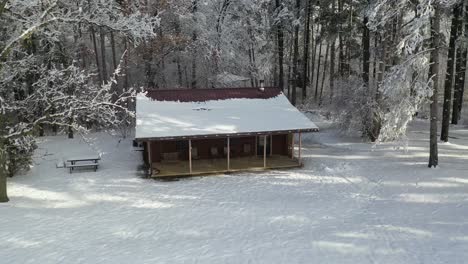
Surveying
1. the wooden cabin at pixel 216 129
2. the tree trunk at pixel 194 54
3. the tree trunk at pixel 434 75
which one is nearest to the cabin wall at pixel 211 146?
the wooden cabin at pixel 216 129

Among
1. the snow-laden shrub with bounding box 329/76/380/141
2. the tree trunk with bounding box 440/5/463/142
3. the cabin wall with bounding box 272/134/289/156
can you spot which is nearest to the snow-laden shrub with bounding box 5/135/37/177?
the cabin wall with bounding box 272/134/289/156

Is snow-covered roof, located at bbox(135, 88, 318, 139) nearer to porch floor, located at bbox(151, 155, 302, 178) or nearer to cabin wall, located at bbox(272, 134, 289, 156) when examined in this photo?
cabin wall, located at bbox(272, 134, 289, 156)

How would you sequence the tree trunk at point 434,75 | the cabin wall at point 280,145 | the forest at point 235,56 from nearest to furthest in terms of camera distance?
the forest at point 235,56
the tree trunk at point 434,75
the cabin wall at point 280,145

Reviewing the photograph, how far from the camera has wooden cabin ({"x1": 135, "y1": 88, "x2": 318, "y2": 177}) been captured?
17.4 meters

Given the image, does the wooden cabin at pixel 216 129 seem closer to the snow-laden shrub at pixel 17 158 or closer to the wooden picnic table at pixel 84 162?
the wooden picnic table at pixel 84 162

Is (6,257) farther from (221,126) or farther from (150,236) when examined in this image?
(221,126)

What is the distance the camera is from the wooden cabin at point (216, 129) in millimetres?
17375

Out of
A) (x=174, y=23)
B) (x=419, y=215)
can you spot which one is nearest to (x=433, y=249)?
(x=419, y=215)

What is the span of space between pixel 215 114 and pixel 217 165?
2.44m

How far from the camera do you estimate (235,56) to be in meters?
29.9

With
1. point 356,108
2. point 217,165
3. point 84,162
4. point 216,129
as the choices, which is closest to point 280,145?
point 217,165

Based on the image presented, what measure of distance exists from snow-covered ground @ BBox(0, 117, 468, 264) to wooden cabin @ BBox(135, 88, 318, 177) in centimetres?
116

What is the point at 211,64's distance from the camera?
2848 centimetres

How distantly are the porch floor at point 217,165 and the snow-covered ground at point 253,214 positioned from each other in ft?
2.16
